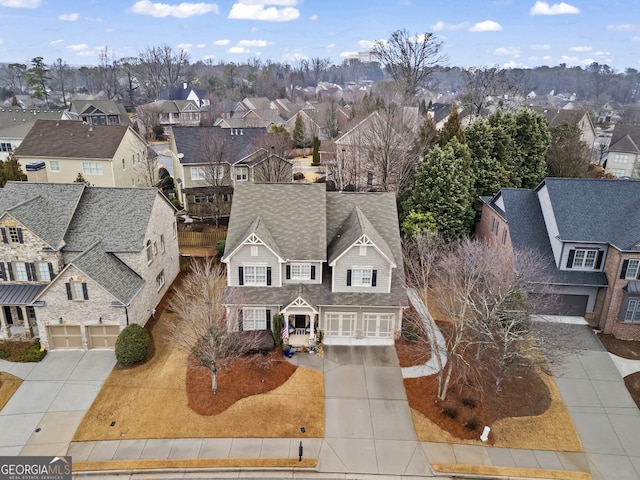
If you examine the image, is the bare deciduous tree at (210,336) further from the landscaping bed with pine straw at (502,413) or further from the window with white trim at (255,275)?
the landscaping bed with pine straw at (502,413)

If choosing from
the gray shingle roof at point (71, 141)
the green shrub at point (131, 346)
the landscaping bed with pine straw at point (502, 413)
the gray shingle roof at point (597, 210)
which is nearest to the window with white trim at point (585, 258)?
the gray shingle roof at point (597, 210)

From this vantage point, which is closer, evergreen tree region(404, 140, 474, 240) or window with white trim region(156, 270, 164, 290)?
window with white trim region(156, 270, 164, 290)

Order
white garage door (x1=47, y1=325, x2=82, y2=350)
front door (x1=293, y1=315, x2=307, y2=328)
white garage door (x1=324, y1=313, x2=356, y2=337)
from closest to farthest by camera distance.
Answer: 1. white garage door (x1=47, y1=325, x2=82, y2=350)
2. front door (x1=293, y1=315, x2=307, y2=328)
3. white garage door (x1=324, y1=313, x2=356, y2=337)

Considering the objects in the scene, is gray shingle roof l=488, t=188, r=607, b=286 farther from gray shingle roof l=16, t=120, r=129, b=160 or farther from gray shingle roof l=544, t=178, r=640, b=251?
gray shingle roof l=16, t=120, r=129, b=160

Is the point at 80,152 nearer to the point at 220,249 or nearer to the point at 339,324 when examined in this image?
the point at 220,249

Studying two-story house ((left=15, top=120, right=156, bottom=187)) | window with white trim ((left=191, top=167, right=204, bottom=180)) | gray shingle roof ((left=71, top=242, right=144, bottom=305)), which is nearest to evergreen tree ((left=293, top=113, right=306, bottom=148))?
window with white trim ((left=191, top=167, right=204, bottom=180))

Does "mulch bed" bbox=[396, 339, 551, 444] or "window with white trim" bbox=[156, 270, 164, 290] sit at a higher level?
"window with white trim" bbox=[156, 270, 164, 290]

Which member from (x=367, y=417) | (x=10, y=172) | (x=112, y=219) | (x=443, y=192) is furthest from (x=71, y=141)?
(x=367, y=417)
